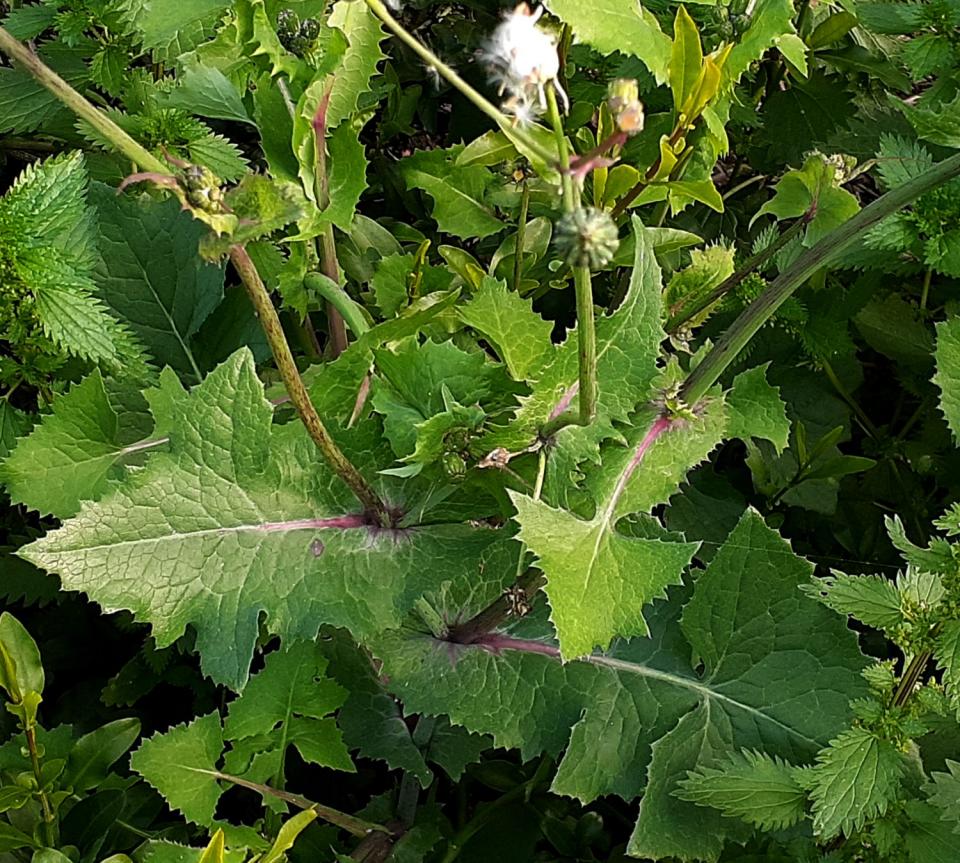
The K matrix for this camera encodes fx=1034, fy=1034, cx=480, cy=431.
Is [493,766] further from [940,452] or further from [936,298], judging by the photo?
[936,298]

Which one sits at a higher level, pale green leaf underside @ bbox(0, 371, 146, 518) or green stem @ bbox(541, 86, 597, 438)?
green stem @ bbox(541, 86, 597, 438)

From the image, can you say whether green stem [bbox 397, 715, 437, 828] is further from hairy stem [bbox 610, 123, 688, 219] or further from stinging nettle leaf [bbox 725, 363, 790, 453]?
hairy stem [bbox 610, 123, 688, 219]

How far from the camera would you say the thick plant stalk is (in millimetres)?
671

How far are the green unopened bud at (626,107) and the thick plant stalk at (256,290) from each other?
279 mm

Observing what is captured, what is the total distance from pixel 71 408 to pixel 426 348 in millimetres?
461

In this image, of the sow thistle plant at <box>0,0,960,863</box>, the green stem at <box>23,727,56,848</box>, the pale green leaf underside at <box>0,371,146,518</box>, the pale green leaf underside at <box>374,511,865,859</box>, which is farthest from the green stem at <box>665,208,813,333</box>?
the green stem at <box>23,727,56,848</box>

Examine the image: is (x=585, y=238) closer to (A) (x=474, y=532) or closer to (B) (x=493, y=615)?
(A) (x=474, y=532)

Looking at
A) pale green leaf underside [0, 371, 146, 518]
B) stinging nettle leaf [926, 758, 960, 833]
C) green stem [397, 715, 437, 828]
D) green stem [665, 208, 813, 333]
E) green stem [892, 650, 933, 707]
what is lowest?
green stem [397, 715, 437, 828]

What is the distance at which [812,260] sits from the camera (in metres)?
0.92

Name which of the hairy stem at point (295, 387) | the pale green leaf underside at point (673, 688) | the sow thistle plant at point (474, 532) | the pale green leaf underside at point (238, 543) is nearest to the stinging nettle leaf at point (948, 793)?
the sow thistle plant at point (474, 532)

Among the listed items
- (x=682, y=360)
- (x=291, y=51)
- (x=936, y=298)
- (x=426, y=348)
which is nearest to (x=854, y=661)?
(x=682, y=360)

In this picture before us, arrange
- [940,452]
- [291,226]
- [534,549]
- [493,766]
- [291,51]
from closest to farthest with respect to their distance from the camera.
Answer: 1. [534,549]
2. [291,51]
3. [291,226]
4. [493,766]
5. [940,452]

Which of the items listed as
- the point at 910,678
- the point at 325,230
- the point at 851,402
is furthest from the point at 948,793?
the point at 325,230

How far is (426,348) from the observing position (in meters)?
1.07
